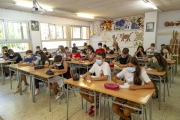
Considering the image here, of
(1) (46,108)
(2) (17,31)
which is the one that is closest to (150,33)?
(1) (46,108)

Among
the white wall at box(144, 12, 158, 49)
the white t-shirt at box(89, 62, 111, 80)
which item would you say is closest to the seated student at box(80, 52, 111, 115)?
the white t-shirt at box(89, 62, 111, 80)

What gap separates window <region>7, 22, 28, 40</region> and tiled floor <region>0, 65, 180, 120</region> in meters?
4.25

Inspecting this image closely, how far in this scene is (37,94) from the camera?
3449 millimetres

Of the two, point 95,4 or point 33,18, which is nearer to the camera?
point 95,4

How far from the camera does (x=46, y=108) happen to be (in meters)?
2.74

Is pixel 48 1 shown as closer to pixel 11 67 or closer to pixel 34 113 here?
pixel 11 67

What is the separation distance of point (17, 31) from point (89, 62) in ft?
16.8

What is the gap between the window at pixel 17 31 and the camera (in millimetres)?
6522

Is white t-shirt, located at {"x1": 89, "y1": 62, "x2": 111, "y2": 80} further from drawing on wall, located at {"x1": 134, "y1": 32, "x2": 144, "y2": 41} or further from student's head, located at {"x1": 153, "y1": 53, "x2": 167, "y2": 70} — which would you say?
drawing on wall, located at {"x1": 134, "y1": 32, "x2": 144, "y2": 41}

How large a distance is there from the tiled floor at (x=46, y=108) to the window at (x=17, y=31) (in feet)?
13.9

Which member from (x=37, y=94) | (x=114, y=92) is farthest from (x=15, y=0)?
(x=114, y=92)

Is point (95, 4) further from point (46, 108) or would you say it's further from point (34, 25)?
point (46, 108)

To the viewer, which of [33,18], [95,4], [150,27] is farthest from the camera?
[150,27]

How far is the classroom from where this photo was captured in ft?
6.73
